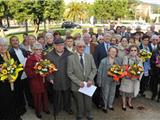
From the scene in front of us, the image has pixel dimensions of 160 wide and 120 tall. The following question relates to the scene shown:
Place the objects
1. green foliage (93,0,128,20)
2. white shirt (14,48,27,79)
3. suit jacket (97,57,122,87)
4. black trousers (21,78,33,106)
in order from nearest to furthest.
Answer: white shirt (14,48,27,79), suit jacket (97,57,122,87), black trousers (21,78,33,106), green foliage (93,0,128,20)

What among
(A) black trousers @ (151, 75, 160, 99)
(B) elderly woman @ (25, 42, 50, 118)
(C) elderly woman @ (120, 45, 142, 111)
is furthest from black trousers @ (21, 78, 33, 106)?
(A) black trousers @ (151, 75, 160, 99)

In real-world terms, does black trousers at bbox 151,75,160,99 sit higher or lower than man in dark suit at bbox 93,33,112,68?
lower

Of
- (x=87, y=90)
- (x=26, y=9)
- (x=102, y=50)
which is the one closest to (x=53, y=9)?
(x=26, y=9)

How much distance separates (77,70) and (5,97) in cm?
185

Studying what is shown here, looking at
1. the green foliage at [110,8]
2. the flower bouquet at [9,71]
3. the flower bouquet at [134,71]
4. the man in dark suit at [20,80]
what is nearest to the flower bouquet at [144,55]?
the flower bouquet at [134,71]

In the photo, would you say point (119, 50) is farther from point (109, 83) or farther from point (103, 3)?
point (103, 3)

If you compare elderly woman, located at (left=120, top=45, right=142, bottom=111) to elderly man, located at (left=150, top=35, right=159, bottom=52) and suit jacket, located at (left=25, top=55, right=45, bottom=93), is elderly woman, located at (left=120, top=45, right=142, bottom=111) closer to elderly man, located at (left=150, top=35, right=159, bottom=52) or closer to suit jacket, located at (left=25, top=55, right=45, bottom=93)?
elderly man, located at (left=150, top=35, right=159, bottom=52)

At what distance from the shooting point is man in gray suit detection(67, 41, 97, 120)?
693 cm

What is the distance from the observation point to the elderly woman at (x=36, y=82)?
700 cm

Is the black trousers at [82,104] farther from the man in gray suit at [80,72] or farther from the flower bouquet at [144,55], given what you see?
the flower bouquet at [144,55]

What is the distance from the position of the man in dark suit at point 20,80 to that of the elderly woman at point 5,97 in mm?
234

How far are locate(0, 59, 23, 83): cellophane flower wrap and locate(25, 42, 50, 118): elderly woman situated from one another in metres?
0.95

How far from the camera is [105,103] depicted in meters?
7.97

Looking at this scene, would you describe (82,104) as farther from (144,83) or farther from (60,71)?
(144,83)
